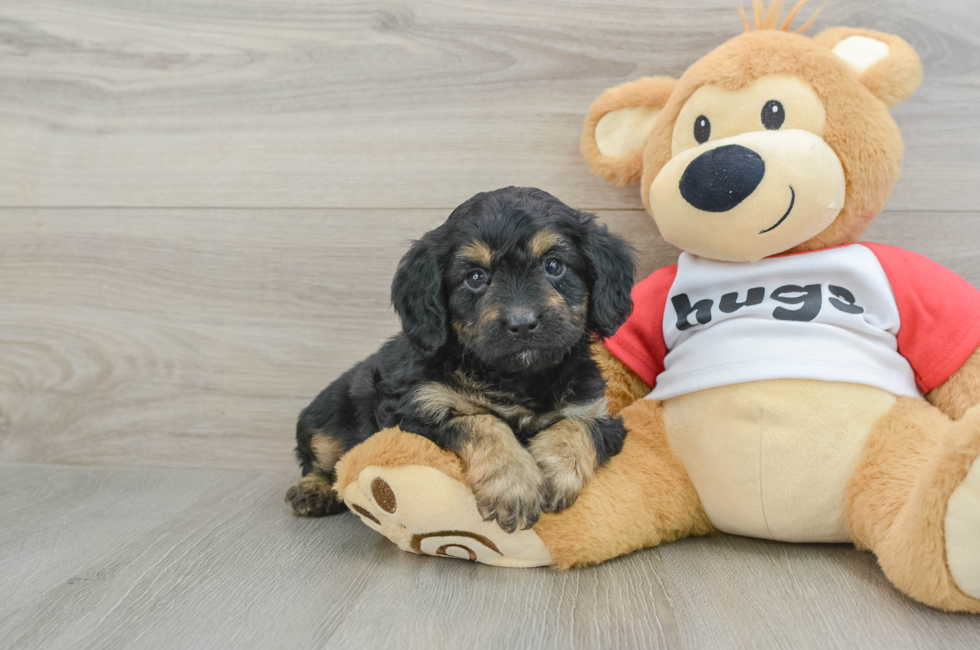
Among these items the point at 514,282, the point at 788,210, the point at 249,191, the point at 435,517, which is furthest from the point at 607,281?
the point at 249,191

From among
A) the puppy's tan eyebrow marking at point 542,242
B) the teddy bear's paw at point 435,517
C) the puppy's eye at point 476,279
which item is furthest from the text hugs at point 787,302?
the teddy bear's paw at point 435,517

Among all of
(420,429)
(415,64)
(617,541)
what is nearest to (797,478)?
(617,541)

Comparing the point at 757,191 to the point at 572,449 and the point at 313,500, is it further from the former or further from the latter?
the point at 313,500

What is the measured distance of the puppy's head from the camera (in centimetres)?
157

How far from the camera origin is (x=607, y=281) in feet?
5.72

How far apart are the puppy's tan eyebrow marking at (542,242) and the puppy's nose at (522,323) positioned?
7.2 inches

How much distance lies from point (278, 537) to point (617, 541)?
38.1 inches

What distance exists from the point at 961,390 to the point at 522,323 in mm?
1120

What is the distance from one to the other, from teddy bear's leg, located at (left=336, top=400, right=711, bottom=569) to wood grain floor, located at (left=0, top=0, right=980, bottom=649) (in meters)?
0.33

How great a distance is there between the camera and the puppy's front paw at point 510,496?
4.93 ft

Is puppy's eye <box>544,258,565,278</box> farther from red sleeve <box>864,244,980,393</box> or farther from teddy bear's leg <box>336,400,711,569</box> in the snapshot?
red sleeve <box>864,244,980,393</box>

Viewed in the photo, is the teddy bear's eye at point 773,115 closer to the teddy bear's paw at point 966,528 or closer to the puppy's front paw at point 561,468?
the teddy bear's paw at point 966,528

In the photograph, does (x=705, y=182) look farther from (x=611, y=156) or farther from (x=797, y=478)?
(x=797, y=478)

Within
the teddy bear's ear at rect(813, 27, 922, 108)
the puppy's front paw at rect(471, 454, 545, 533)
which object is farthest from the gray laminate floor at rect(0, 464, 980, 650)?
the teddy bear's ear at rect(813, 27, 922, 108)
